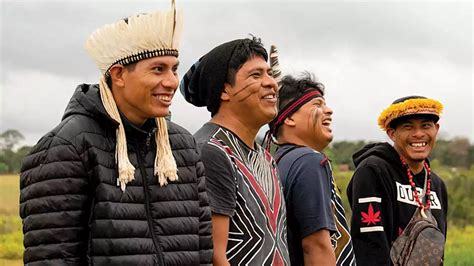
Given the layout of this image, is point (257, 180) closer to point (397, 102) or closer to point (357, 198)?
point (357, 198)

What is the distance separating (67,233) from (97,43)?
0.71m

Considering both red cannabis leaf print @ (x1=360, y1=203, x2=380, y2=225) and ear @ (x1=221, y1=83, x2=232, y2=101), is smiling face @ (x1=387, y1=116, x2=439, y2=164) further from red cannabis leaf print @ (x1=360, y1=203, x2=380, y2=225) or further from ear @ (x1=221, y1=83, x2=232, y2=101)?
ear @ (x1=221, y1=83, x2=232, y2=101)

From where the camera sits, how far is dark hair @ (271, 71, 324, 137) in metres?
4.43

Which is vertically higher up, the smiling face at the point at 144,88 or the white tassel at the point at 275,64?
the white tassel at the point at 275,64

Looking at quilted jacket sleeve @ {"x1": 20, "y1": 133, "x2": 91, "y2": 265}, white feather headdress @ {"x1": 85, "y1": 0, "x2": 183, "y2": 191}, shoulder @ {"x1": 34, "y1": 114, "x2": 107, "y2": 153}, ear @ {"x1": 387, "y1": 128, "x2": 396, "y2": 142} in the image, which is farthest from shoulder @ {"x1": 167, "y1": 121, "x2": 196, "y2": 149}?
ear @ {"x1": 387, "y1": 128, "x2": 396, "y2": 142}

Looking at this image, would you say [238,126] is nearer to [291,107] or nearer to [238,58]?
[238,58]

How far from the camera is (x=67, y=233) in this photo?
2926mm

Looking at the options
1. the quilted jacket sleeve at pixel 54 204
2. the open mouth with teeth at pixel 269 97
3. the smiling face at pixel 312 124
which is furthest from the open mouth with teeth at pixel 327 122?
the quilted jacket sleeve at pixel 54 204

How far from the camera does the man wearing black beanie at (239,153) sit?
3.59 meters

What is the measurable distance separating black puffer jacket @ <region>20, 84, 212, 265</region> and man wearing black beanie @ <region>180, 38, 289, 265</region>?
0.37 metres

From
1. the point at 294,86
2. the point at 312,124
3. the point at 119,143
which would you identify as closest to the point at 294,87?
the point at 294,86

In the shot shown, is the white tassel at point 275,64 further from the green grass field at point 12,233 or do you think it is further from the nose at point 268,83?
the green grass field at point 12,233

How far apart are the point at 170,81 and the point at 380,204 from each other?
217cm

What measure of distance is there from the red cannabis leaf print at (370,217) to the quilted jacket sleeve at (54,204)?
230 cm
